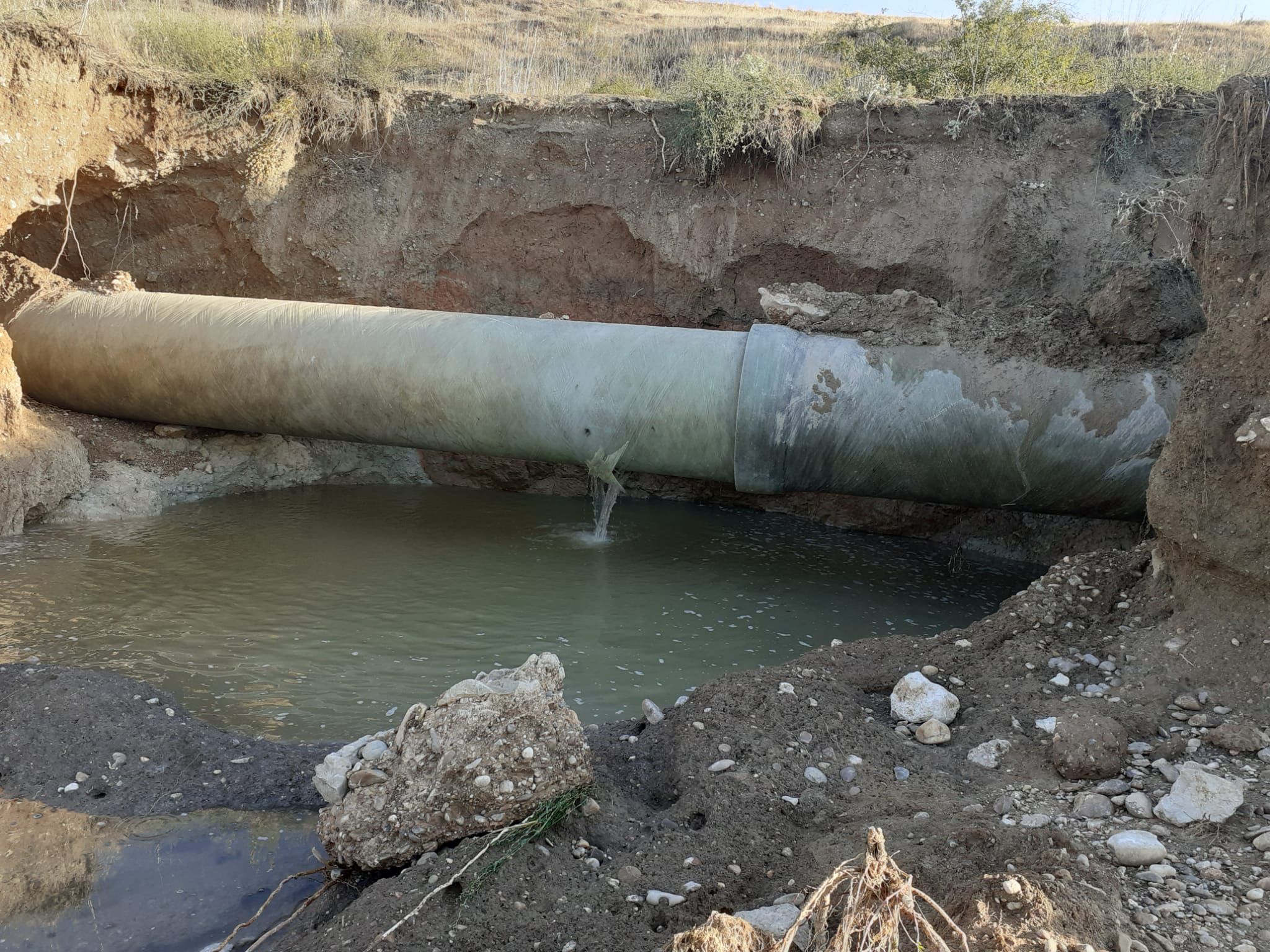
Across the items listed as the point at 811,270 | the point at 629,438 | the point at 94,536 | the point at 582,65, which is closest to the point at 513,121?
the point at 811,270

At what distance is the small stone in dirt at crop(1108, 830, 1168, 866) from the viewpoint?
2324mm

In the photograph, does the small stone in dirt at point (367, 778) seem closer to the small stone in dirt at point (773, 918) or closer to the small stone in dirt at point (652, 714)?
the small stone in dirt at point (652, 714)

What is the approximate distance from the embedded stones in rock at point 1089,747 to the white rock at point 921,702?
1.44ft

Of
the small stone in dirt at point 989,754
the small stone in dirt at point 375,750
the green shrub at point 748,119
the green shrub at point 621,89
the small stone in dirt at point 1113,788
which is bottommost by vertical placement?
the small stone in dirt at point 375,750

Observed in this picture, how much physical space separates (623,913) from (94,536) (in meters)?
5.09

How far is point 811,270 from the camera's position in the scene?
302 inches

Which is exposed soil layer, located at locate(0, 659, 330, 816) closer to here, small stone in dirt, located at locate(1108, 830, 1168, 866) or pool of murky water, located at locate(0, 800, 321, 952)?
pool of murky water, located at locate(0, 800, 321, 952)

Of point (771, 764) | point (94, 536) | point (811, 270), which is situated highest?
point (811, 270)

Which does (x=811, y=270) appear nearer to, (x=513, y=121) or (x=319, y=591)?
(x=513, y=121)

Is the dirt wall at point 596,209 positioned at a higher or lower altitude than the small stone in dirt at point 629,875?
higher

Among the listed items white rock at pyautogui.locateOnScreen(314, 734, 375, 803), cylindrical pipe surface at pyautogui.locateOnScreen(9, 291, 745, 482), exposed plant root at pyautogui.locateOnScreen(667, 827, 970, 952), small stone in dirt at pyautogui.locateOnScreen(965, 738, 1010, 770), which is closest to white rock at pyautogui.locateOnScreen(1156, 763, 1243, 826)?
small stone in dirt at pyautogui.locateOnScreen(965, 738, 1010, 770)

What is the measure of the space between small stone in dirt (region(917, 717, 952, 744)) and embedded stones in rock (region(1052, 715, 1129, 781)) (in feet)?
1.23

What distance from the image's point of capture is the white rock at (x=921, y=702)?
3.36 meters

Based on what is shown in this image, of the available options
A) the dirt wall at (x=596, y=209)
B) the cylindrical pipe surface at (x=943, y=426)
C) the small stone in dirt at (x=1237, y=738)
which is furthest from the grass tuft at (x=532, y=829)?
the dirt wall at (x=596, y=209)
